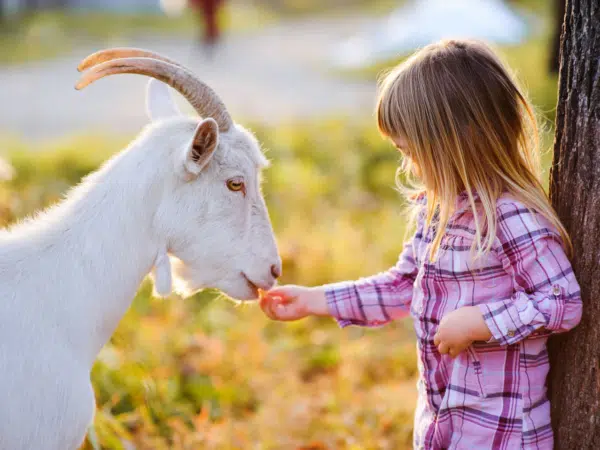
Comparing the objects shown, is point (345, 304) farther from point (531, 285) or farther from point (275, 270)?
point (531, 285)

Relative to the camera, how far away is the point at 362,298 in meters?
2.76

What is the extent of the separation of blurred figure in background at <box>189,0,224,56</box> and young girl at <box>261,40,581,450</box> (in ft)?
47.0

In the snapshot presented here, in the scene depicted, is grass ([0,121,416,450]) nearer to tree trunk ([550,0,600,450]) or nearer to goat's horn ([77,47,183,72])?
goat's horn ([77,47,183,72])

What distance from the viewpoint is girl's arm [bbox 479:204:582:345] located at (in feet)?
7.22

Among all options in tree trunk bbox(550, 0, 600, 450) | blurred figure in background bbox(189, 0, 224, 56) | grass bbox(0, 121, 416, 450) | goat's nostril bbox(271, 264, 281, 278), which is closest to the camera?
tree trunk bbox(550, 0, 600, 450)

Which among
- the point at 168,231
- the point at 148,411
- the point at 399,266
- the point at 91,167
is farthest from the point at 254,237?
the point at 91,167

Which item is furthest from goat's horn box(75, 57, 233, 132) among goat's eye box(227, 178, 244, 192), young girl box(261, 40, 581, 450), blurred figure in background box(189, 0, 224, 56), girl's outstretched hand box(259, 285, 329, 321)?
blurred figure in background box(189, 0, 224, 56)

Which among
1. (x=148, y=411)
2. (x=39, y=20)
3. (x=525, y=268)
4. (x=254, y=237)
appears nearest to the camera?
(x=525, y=268)

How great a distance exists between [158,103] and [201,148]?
1.53ft

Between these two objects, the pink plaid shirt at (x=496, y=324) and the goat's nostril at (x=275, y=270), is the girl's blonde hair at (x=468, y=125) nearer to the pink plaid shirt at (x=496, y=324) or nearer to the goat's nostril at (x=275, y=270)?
the pink plaid shirt at (x=496, y=324)

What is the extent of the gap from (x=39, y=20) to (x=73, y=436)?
61.0 feet

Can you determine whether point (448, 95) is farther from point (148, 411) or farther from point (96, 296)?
point (148, 411)

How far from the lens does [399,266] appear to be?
2721 mm

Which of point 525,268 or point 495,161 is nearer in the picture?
point 525,268
